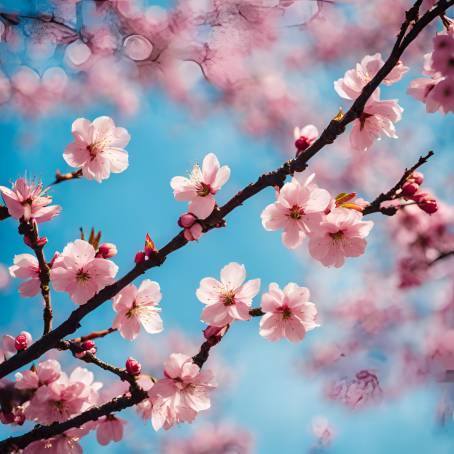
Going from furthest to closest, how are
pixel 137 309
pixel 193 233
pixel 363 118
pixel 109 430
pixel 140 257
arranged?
pixel 109 430, pixel 137 309, pixel 363 118, pixel 140 257, pixel 193 233

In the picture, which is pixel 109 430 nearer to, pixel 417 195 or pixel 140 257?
pixel 140 257

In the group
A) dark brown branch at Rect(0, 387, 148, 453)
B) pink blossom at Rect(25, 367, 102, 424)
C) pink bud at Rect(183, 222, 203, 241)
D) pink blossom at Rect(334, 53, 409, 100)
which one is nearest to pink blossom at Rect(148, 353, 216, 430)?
dark brown branch at Rect(0, 387, 148, 453)

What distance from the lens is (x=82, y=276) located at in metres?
2.28

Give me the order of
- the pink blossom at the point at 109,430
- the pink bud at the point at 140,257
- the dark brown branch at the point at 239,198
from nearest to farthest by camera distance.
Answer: the dark brown branch at the point at 239,198 < the pink bud at the point at 140,257 < the pink blossom at the point at 109,430

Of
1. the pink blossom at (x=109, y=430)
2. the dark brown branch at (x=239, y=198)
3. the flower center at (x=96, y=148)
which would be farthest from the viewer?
the pink blossom at (x=109, y=430)

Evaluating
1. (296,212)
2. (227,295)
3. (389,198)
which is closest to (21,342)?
(227,295)

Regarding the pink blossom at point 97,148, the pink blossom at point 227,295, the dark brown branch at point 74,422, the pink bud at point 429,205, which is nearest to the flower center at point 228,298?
the pink blossom at point 227,295

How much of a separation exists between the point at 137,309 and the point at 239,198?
3.05 feet

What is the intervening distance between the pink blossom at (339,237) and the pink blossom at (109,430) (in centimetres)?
158

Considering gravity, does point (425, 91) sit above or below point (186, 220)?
above

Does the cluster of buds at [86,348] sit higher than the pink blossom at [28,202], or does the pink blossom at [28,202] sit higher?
the pink blossom at [28,202]

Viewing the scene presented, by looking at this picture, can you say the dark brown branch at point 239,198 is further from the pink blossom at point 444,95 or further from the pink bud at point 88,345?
→ the pink blossom at point 444,95

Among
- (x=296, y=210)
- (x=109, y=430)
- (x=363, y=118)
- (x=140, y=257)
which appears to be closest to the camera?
(x=140, y=257)

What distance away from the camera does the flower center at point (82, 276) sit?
2.27 m
